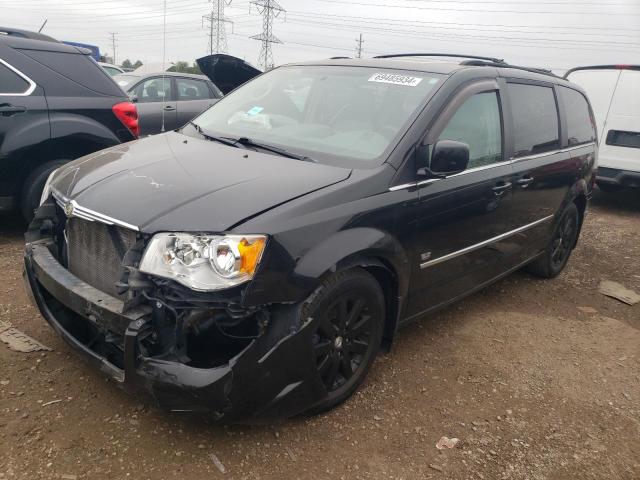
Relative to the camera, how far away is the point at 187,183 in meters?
2.58

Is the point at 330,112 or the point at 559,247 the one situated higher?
the point at 330,112

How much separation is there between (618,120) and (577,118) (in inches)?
141

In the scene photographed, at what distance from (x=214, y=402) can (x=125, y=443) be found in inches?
21.7

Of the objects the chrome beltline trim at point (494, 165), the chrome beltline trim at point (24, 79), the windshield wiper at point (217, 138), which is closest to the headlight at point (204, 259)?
the chrome beltline trim at point (494, 165)

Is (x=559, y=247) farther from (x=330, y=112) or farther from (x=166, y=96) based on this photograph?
(x=166, y=96)

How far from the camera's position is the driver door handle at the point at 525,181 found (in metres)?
3.88

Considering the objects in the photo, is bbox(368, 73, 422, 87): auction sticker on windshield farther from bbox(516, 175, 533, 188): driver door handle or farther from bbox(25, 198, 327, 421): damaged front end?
bbox(25, 198, 327, 421): damaged front end

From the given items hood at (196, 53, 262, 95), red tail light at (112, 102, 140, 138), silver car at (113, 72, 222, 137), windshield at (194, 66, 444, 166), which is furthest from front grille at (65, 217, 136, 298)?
silver car at (113, 72, 222, 137)

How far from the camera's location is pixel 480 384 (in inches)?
129

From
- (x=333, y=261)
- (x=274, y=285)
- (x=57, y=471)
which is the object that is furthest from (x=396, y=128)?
(x=57, y=471)

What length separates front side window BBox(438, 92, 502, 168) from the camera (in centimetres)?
329

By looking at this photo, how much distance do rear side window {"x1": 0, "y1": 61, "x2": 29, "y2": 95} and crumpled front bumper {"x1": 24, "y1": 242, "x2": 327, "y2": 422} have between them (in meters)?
2.71

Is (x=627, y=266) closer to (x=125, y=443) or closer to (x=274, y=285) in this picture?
(x=274, y=285)

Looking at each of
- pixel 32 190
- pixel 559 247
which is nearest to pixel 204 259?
pixel 32 190
